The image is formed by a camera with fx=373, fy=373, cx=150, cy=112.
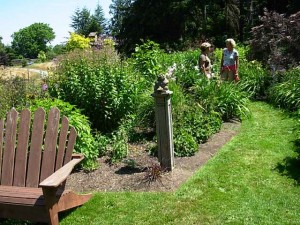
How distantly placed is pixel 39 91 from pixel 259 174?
4.20 metres

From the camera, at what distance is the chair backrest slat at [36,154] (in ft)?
12.2

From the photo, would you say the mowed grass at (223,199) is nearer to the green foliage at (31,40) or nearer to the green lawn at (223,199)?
the green lawn at (223,199)

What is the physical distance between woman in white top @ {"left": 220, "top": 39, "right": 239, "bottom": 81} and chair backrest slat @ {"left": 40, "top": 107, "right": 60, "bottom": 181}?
5709 mm

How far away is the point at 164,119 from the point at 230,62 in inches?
184

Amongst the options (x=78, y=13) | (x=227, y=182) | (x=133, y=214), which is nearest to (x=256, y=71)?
(x=227, y=182)

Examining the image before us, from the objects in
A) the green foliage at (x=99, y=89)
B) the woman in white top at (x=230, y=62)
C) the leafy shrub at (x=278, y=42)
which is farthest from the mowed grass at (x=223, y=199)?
the leafy shrub at (x=278, y=42)

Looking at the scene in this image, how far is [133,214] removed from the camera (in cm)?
376

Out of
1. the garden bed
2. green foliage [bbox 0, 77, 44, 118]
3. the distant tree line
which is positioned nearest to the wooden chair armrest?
the garden bed

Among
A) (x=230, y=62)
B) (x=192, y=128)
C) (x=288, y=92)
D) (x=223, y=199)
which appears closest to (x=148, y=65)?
(x=230, y=62)

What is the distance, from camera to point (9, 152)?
3887 millimetres

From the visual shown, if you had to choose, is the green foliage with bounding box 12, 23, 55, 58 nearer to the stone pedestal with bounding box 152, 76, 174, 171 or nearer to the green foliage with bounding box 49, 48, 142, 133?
the green foliage with bounding box 49, 48, 142, 133

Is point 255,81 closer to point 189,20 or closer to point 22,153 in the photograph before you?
point 22,153

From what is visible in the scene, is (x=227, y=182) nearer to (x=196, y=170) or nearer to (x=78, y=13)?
(x=196, y=170)

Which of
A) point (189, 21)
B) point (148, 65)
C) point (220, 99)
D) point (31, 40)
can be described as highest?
point (31, 40)
